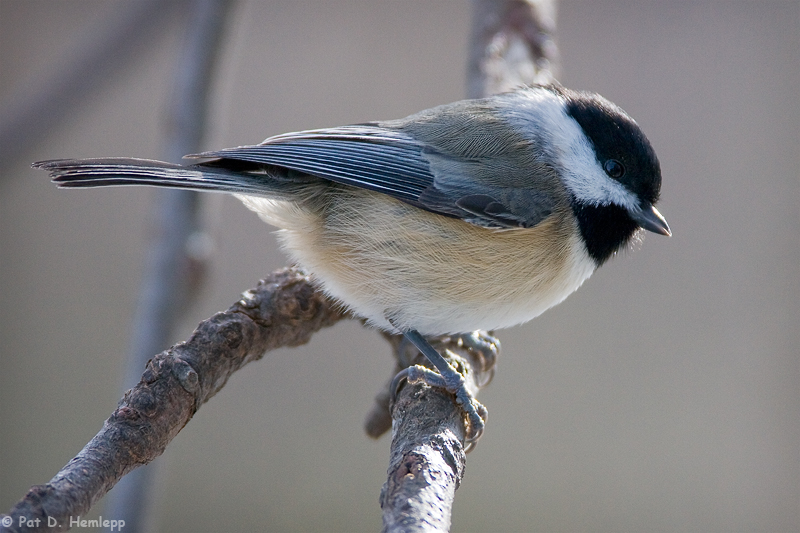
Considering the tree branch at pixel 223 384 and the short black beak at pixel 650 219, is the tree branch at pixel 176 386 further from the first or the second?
the short black beak at pixel 650 219

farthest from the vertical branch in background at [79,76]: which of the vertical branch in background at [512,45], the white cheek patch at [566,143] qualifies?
the white cheek patch at [566,143]

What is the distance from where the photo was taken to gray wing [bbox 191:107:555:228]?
1446 millimetres

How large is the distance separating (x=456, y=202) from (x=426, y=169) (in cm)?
12

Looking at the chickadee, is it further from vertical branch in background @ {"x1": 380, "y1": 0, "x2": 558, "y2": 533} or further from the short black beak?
vertical branch in background @ {"x1": 380, "y1": 0, "x2": 558, "y2": 533}

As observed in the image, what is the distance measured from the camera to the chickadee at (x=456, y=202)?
4.66ft

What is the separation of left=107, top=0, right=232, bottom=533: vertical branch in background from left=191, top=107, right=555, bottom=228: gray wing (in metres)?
0.42

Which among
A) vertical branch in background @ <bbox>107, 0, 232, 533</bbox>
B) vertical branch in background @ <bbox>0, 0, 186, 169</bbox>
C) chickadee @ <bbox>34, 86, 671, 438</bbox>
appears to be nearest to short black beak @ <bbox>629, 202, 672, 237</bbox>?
chickadee @ <bbox>34, 86, 671, 438</bbox>

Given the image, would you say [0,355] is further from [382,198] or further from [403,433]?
[403,433]

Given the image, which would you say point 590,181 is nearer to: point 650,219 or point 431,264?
point 650,219

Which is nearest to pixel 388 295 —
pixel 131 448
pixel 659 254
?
pixel 131 448

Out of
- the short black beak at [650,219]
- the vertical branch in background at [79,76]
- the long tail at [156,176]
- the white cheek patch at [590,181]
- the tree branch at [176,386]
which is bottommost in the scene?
the tree branch at [176,386]

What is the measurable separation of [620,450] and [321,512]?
5.12 feet

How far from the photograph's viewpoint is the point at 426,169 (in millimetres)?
1517

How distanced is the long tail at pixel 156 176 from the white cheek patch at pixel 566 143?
56 cm
